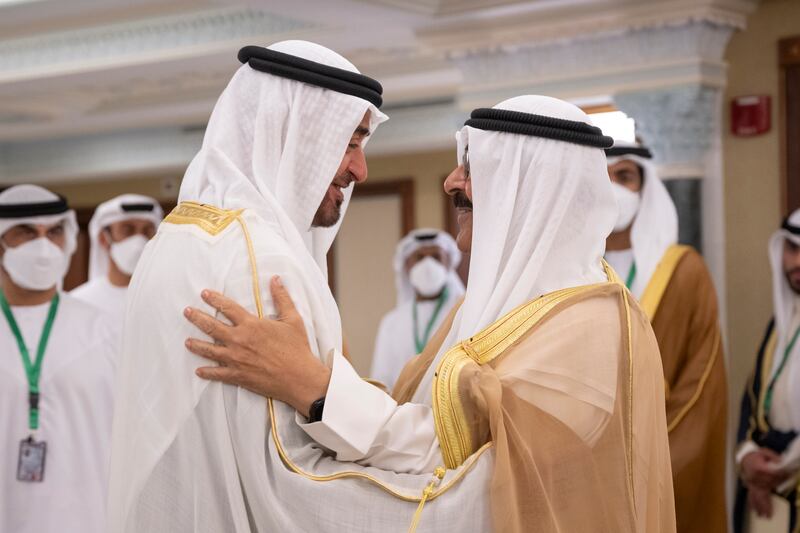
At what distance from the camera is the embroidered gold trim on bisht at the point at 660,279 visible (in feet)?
15.5

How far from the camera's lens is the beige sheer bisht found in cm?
227

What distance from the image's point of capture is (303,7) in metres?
6.36

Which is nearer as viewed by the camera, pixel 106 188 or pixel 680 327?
pixel 680 327

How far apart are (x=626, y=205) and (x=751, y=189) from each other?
1485 millimetres

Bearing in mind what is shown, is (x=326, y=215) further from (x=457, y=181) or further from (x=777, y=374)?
Answer: (x=777, y=374)

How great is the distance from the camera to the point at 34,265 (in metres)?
4.90

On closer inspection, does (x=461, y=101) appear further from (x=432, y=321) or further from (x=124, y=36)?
(x=124, y=36)

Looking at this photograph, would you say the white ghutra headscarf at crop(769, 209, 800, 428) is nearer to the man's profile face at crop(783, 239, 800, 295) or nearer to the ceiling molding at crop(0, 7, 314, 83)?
the man's profile face at crop(783, 239, 800, 295)

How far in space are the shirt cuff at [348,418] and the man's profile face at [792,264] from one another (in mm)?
3587

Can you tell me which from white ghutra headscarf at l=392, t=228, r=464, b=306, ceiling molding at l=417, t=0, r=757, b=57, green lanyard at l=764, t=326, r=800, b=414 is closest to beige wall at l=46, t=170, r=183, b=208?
white ghutra headscarf at l=392, t=228, r=464, b=306

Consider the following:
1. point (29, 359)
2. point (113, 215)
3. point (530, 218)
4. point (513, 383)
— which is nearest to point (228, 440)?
point (513, 383)

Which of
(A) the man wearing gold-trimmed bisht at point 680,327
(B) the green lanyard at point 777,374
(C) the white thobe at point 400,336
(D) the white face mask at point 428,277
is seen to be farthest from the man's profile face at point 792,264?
(D) the white face mask at point 428,277

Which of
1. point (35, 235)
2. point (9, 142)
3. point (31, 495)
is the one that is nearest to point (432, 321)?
point (35, 235)

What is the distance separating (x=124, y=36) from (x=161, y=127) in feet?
10.2
